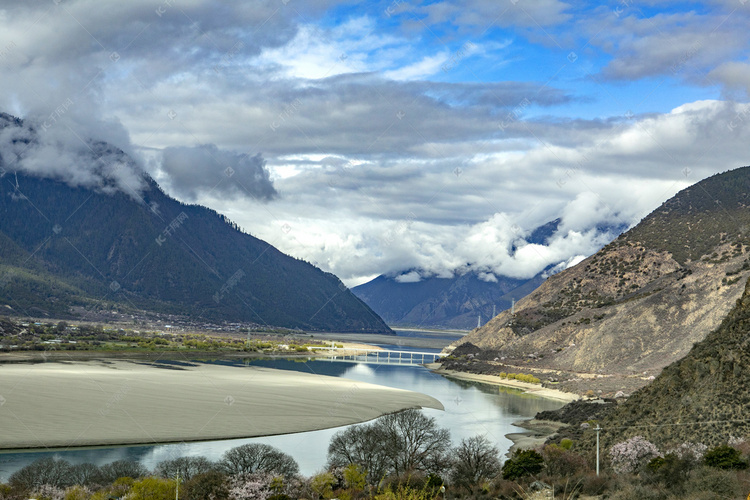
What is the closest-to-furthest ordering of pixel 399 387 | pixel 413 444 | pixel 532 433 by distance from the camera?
pixel 413 444 < pixel 532 433 < pixel 399 387

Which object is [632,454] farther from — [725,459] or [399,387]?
[399,387]

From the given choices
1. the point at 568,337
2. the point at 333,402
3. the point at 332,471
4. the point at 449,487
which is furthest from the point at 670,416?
the point at 568,337

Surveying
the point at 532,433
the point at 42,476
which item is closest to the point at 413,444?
the point at 532,433

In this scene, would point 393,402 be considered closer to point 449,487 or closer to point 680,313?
point 449,487

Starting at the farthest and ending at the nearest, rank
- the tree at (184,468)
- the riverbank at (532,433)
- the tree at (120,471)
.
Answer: the riverbank at (532,433)
the tree at (184,468)
the tree at (120,471)

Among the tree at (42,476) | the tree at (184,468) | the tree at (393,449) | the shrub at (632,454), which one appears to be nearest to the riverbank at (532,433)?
the tree at (393,449)

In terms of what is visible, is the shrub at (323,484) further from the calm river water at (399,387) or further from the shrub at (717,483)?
the shrub at (717,483)
